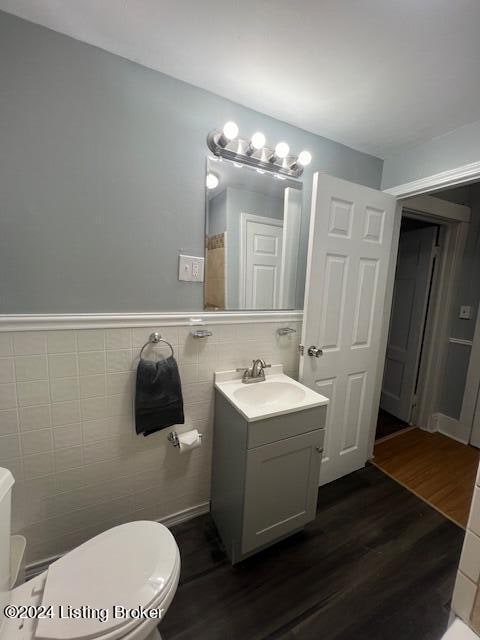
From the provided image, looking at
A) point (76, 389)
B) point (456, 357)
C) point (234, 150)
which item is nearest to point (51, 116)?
point (234, 150)

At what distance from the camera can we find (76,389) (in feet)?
3.82

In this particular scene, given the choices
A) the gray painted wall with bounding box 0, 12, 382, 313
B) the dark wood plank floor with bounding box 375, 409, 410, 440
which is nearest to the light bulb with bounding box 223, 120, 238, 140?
the gray painted wall with bounding box 0, 12, 382, 313

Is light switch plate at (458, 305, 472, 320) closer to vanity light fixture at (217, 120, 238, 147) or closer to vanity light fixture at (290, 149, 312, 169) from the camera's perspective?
vanity light fixture at (290, 149, 312, 169)

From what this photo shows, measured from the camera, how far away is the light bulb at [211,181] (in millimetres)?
1294

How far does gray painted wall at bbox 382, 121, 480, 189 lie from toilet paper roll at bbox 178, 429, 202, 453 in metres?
2.00

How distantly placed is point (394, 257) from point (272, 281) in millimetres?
951

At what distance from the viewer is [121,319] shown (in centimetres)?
120

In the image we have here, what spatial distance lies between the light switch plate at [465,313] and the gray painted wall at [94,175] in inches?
93.3

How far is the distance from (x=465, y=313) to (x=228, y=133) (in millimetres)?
2492

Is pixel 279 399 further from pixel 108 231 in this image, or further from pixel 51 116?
pixel 51 116

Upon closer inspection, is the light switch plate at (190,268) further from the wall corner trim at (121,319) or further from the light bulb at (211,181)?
the light bulb at (211,181)

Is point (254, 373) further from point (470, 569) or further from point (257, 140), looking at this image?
point (257, 140)

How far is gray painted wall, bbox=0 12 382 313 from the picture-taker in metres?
0.98

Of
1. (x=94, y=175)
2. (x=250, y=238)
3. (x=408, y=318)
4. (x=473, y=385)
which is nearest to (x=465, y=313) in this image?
(x=408, y=318)
